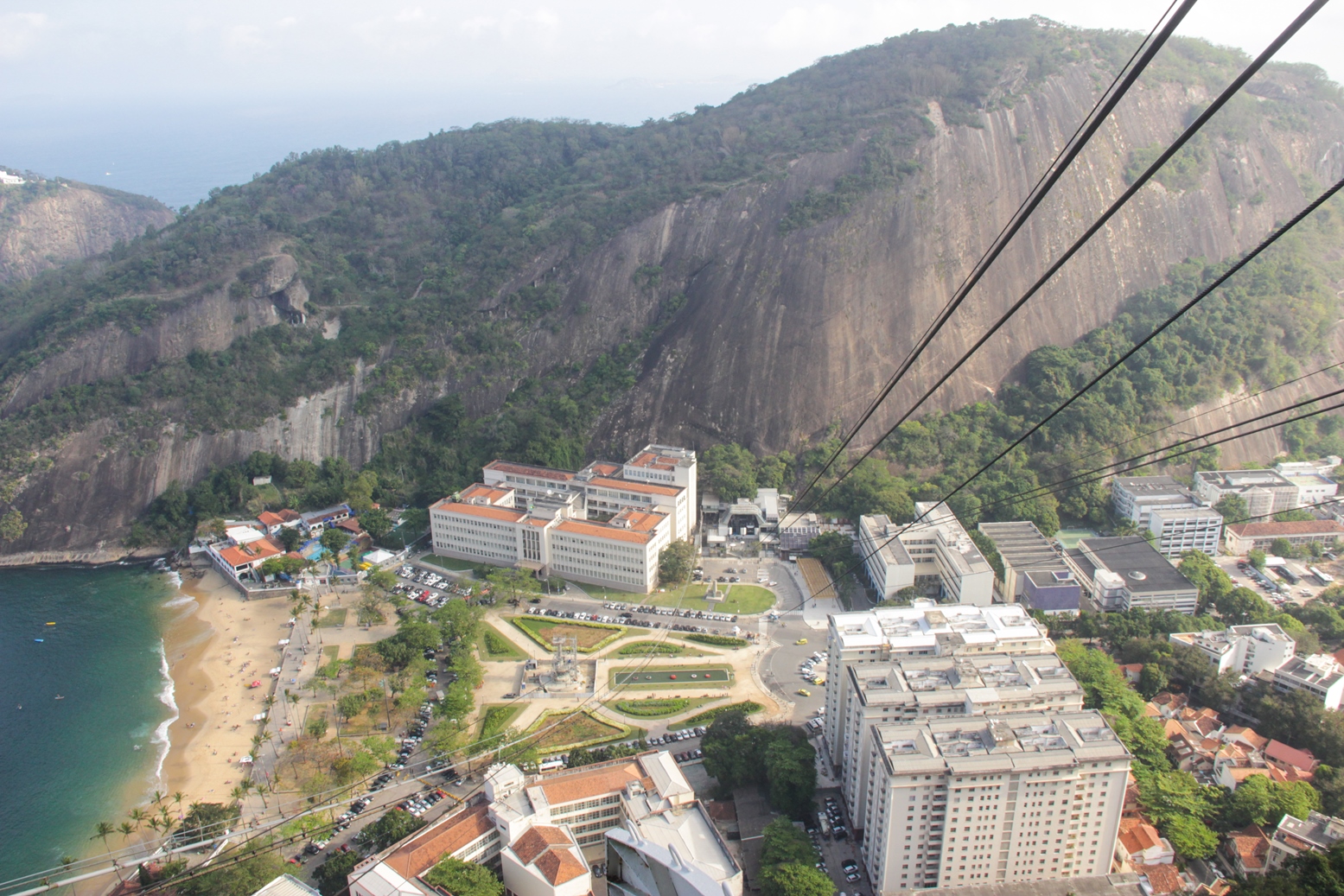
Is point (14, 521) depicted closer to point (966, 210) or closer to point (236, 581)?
point (236, 581)

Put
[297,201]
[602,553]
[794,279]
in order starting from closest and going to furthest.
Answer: [602,553] < [794,279] < [297,201]

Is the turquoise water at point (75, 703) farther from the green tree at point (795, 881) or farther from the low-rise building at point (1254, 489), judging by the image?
the low-rise building at point (1254, 489)

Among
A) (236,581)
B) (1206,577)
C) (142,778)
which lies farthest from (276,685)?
(1206,577)

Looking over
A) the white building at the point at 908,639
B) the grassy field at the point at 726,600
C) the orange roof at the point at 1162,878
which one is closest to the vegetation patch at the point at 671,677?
the grassy field at the point at 726,600

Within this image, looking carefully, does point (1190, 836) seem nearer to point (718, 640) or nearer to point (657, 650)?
point (718, 640)

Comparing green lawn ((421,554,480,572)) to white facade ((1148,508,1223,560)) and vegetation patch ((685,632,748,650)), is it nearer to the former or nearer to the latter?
vegetation patch ((685,632,748,650))

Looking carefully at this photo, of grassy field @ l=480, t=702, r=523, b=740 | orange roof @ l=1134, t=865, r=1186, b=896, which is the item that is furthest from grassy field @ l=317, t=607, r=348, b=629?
orange roof @ l=1134, t=865, r=1186, b=896

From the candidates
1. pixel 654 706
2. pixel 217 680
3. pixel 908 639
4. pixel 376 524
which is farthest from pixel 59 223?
pixel 908 639
